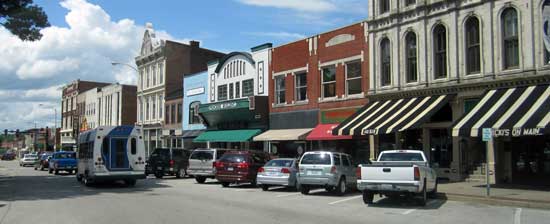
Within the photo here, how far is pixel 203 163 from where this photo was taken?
24.2m

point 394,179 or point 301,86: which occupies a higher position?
point 301,86

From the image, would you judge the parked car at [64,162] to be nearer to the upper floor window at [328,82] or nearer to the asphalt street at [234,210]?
the asphalt street at [234,210]

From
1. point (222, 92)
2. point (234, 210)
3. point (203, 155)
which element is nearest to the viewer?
point (234, 210)

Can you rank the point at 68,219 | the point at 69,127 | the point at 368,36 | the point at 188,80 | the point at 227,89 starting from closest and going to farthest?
the point at 68,219, the point at 368,36, the point at 227,89, the point at 188,80, the point at 69,127

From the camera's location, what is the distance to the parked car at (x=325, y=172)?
18000 millimetres

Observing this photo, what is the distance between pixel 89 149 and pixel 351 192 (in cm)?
1127

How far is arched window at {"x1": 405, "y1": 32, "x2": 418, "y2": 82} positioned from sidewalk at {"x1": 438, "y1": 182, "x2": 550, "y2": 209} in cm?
590

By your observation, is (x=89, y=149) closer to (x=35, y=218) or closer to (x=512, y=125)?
(x=35, y=218)

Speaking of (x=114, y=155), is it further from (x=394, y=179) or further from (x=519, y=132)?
(x=519, y=132)

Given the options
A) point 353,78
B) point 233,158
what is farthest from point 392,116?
point 233,158

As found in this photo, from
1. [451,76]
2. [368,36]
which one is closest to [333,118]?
[368,36]

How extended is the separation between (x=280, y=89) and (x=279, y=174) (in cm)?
1355

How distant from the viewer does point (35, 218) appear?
12344 mm

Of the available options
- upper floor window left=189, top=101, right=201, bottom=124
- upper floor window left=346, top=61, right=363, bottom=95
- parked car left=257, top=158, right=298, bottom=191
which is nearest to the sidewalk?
parked car left=257, top=158, right=298, bottom=191
